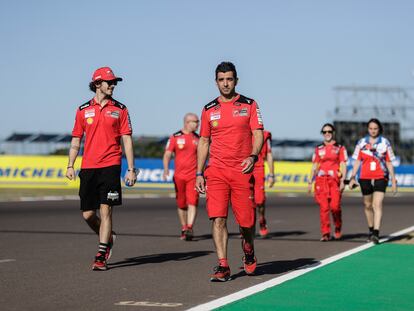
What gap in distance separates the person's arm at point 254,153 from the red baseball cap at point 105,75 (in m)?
1.79

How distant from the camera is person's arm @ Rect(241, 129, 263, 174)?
360 inches

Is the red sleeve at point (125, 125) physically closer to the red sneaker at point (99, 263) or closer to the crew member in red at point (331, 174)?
the red sneaker at point (99, 263)

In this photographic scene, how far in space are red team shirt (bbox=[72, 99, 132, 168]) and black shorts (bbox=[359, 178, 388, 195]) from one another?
5.08 m

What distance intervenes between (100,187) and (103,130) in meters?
0.60

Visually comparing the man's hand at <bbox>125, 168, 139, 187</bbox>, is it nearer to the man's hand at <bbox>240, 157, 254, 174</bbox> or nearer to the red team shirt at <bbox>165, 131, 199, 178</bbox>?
the man's hand at <bbox>240, 157, 254, 174</bbox>

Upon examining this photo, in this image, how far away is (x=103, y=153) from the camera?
1020 cm

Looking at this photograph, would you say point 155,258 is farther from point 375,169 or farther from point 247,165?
point 375,169

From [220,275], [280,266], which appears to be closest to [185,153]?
[280,266]

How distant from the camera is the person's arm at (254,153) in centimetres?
916

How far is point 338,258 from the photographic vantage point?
38.3 feet

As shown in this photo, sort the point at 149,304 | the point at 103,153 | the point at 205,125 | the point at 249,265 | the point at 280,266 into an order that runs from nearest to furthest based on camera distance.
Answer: the point at 149,304 < the point at 205,125 < the point at 249,265 < the point at 103,153 < the point at 280,266

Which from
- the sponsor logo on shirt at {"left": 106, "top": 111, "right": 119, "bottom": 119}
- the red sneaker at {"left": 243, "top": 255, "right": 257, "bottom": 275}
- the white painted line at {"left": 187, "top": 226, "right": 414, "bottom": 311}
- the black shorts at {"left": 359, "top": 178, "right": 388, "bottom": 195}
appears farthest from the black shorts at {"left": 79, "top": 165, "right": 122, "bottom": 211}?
the black shorts at {"left": 359, "top": 178, "right": 388, "bottom": 195}

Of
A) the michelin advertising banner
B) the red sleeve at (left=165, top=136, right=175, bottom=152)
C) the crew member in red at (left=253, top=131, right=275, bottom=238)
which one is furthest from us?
the michelin advertising banner

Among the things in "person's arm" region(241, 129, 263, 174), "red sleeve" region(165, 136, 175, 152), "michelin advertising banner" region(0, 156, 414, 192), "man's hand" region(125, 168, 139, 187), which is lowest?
"michelin advertising banner" region(0, 156, 414, 192)
